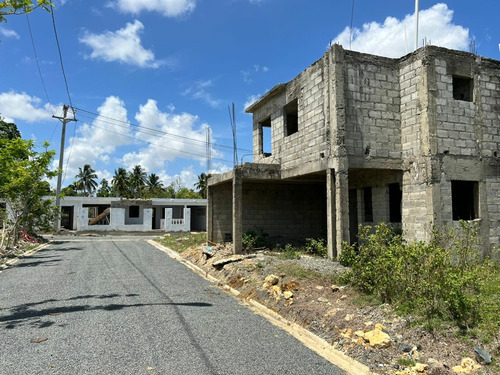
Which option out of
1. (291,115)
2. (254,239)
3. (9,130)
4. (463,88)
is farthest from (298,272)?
(9,130)

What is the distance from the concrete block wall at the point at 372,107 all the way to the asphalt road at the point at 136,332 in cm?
653

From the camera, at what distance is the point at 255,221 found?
52.5ft

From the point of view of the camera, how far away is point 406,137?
37.8 feet

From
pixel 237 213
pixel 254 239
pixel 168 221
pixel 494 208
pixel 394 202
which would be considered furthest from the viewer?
pixel 168 221

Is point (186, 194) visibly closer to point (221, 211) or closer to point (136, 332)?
point (221, 211)

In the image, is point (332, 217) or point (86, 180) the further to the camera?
point (86, 180)

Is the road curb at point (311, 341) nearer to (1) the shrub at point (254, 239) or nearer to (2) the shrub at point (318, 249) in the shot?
(2) the shrub at point (318, 249)

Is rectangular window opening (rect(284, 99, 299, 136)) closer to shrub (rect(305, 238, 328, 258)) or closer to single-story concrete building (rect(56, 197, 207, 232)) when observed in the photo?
shrub (rect(305, 238, 328, 258))

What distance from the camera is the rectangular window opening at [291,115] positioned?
1445 cm

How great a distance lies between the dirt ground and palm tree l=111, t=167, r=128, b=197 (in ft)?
153

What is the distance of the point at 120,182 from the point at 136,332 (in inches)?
2003

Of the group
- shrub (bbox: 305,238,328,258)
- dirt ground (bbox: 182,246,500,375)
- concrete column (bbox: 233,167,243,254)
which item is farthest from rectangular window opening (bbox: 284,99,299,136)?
dirt ground (bbox: 182,246,500,375)

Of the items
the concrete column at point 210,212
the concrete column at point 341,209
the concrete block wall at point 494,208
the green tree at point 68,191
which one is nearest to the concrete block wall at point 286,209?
the concrete column at point 210,212

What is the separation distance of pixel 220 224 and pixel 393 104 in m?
9.30
